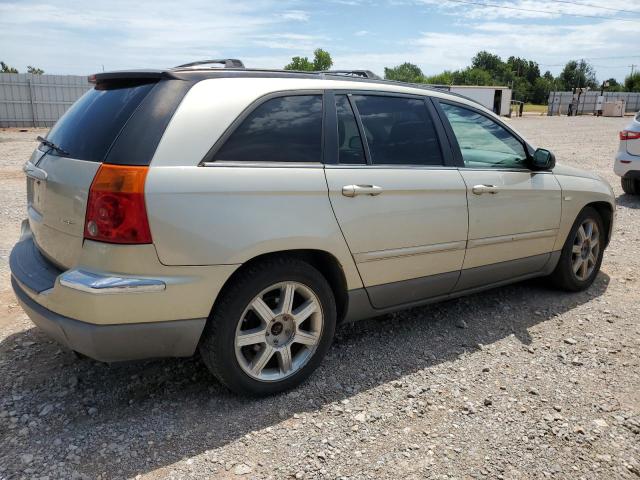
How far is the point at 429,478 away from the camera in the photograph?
2.56m

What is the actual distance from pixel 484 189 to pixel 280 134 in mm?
1644

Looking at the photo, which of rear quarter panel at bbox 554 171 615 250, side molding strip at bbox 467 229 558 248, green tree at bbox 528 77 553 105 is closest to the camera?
side molding strip at bbox 467 229 558 248

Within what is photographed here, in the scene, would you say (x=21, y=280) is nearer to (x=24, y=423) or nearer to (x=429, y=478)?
(x=24, y=423)

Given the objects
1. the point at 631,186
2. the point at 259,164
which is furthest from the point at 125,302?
the point at 631,186

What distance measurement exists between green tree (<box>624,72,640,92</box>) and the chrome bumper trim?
89.0 metres

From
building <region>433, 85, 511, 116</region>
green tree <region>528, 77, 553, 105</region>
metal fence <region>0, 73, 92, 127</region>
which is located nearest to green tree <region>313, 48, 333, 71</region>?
building <region>433, 85, 511, 116</region>

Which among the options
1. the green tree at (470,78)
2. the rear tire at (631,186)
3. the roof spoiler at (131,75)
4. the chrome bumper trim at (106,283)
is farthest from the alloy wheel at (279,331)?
the green tree at (470,78)

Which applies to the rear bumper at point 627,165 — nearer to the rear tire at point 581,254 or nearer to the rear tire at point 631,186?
the rear tire at point 631,186

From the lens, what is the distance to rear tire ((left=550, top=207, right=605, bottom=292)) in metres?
4.82

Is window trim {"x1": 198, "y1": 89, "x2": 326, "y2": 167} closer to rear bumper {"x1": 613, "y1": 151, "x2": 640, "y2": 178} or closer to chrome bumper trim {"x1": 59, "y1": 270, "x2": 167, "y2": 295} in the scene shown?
chrome bumper trim {"x1": 59, "y1": 270, "x2": 167, "y2": 295}

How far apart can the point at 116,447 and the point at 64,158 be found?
148 cm

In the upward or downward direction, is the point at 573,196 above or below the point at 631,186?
above

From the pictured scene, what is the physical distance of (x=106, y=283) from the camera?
2535mm

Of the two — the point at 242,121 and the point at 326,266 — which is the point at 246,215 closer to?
the point at 242,121
